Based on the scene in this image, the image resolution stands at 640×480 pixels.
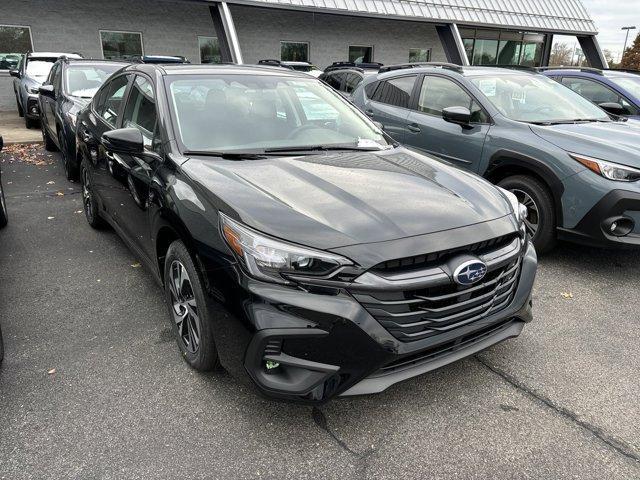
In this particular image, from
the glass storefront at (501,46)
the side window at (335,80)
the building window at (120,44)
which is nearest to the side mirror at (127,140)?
the side window at (335,80)

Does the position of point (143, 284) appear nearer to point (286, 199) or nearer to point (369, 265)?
point (286, 199)

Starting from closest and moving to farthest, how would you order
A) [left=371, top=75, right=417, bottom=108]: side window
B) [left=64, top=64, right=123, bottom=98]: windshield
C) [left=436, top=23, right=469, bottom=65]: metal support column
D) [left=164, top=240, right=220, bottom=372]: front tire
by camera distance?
[left=164, top=240, right=220, bottom=372]: front tire
[left=371, top=75, right=417, bottom=108]: side window
[left=64, top=64, right=123, bottom=98]: windshield
[left=436, top=23, right=469, bottom=65]: metal support column

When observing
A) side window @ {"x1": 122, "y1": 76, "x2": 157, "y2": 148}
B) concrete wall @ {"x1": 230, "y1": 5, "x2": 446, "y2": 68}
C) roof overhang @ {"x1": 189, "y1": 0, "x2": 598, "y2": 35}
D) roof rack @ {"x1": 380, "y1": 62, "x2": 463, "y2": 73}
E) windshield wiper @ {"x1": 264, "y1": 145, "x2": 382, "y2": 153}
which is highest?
roof overhang @ {"x1": 189, "y1": 0, "x2": 598, "y2": 35}

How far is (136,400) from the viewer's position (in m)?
2.58

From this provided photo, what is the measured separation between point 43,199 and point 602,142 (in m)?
6.32

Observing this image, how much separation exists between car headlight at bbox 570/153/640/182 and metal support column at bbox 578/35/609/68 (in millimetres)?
22347

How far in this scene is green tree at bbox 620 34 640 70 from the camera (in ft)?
158

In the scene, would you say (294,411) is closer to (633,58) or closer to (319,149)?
(319,149)

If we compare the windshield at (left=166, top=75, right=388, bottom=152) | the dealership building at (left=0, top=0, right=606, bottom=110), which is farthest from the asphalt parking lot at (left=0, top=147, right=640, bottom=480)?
the dealership building at (left=0, top=0, right=606, bottom=110)

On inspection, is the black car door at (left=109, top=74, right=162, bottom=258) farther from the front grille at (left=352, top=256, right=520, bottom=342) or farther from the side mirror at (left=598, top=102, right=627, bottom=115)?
the side mirror at (left=598, top=102, right=627, bottom=115)

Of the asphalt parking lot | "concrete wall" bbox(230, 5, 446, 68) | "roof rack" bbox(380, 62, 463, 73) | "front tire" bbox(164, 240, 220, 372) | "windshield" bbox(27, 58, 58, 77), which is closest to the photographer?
the asphalt parking lot

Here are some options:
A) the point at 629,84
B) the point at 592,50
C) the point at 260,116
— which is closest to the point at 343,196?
the point at 260,116

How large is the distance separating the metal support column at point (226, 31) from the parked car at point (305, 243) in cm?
1236

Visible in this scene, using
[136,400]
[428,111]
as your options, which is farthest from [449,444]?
[428,111]
